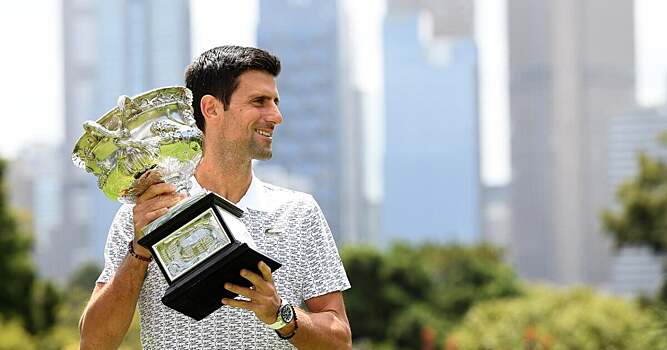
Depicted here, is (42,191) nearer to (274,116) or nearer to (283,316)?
(274,116)

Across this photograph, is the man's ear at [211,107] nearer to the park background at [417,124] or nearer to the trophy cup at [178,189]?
the trophy cup at [178,189]

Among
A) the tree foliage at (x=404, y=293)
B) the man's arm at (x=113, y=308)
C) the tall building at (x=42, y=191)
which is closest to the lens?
the man's arm at (x=113, y=308)

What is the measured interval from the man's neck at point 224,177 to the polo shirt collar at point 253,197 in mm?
11

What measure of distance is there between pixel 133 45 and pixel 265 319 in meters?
148

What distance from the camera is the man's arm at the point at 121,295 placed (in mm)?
2430

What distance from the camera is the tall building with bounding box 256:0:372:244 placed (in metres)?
161

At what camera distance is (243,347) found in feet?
8.33

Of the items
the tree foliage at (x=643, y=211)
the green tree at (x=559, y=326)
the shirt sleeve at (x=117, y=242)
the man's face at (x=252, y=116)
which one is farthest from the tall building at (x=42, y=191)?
the man's face at (x=252, y=116)

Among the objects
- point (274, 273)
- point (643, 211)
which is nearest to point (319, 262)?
point (274, 273)

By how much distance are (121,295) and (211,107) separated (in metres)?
0.43

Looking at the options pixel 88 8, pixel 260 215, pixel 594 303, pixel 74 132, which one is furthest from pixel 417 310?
pixel 88 8

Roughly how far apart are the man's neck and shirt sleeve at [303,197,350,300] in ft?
0.50

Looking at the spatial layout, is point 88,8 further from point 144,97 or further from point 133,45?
point 144,97

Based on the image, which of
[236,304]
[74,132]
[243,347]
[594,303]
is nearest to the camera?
[236,304]
